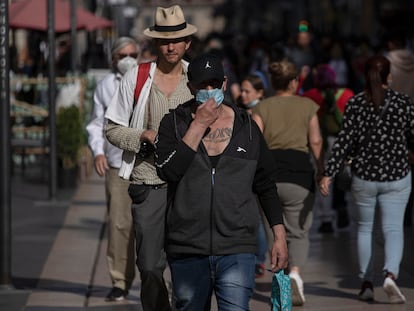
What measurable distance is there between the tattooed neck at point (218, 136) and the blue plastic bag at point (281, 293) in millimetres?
661

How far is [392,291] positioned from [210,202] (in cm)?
315

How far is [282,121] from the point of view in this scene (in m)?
9.28

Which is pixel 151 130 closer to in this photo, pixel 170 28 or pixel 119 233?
pixel 170 28

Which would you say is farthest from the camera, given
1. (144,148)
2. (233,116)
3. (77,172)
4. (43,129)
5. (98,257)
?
(43,129)

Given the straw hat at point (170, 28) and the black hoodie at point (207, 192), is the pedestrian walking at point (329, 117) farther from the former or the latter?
the black hoodie at point (207, 192)

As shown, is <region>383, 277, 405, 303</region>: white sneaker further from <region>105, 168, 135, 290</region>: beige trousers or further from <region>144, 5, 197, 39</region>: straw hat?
<region>144, 5, 197, 39</region>: straw hat

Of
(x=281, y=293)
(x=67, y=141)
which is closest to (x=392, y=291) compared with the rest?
(x=281, y=293)

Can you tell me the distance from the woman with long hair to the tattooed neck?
116 inches

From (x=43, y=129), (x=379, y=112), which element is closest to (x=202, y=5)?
(x=43, y=129)

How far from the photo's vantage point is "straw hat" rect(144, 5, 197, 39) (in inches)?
286

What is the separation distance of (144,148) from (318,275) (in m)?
3.48

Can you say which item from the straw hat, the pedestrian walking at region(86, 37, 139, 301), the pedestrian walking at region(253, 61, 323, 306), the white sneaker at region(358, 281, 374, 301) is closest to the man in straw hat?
the straw hat

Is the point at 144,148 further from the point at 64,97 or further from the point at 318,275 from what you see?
the point at 64,97

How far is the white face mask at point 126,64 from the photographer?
9320 mm
